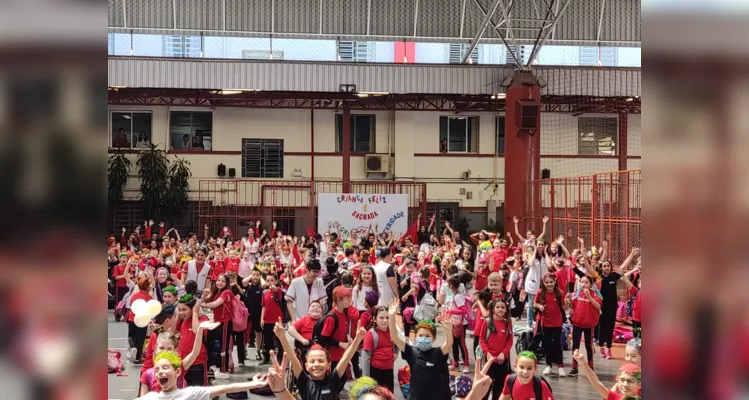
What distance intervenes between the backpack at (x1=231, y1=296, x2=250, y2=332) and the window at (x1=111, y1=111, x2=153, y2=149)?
69.3ft

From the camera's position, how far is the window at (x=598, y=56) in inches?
1168

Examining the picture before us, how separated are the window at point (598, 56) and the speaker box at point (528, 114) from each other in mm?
6995

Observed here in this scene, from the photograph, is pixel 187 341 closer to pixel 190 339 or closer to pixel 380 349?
pixel 190 339

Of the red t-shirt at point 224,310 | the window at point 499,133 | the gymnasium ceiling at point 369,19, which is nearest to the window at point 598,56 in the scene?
the gymnasium ceiling at point 369,19

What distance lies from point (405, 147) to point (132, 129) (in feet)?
39.3

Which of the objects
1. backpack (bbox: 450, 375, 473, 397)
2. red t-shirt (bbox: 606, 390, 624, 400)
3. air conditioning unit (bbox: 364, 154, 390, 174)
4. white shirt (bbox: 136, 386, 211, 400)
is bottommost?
backpack (bbox: 450, 375, 473, 397)

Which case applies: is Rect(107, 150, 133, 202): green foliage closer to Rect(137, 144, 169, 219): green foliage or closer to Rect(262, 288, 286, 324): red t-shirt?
Rect(137, 144, 169, 219): green foliage

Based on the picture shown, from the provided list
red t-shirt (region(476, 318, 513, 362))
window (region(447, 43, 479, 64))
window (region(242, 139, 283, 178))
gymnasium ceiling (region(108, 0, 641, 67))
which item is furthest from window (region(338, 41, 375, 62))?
red t-shirt (region(476, 318, 513, 362))

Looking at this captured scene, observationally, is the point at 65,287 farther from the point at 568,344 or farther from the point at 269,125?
the point at 269,125

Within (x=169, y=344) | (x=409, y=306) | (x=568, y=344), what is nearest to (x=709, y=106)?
(x=169, y=344)

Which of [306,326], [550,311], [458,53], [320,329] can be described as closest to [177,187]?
[458,53]

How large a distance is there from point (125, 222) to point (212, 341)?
2097cm

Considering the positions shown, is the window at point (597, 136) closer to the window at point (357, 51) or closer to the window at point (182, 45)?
the window at point (357, 51)

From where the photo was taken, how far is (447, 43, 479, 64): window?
96.4ft
